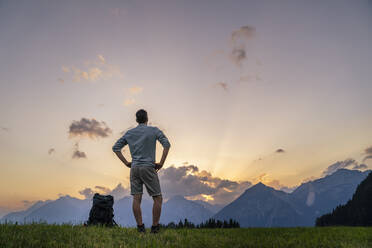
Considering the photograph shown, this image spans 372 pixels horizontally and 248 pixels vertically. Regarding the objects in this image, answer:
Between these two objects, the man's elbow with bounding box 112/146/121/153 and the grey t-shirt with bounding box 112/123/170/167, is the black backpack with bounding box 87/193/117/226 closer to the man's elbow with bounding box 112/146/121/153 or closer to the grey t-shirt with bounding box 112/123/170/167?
the man's elbow with bounding box 112/146/121/153

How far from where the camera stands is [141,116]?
970 centimetres

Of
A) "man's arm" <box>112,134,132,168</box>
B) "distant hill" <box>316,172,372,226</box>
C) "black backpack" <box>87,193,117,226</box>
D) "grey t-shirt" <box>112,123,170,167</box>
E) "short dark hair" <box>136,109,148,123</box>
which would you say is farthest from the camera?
"distant hill" <box>316,172,372,226</box>

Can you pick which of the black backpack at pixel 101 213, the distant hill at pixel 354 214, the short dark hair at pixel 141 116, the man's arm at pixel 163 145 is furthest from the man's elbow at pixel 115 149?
the distant hill at pixel 354 214

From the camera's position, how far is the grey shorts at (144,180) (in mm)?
9211

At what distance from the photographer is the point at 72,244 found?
666cm

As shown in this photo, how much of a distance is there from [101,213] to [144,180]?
14.5ft

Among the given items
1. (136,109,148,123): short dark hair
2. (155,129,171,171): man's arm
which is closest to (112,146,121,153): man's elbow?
(136,109,148,123): short dark hair

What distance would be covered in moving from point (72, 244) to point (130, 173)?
127 inches

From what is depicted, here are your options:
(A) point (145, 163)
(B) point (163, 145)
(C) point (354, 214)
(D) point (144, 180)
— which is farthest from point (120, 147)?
(C) point (354, 214)

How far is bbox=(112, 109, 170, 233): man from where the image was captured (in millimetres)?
9250

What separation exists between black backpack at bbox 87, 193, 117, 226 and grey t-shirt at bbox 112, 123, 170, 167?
428cm

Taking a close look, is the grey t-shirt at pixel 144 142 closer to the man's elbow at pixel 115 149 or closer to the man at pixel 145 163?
the man at pixel 145 163

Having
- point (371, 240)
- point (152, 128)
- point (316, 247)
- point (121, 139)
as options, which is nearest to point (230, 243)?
point (316, 247)

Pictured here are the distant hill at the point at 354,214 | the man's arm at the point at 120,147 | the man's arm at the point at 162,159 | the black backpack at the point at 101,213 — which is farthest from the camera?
the distant hill at the point at 354,214
